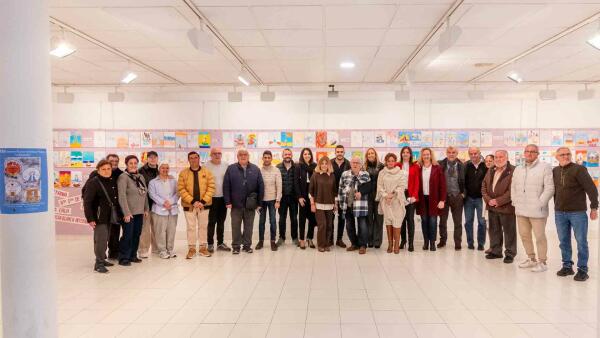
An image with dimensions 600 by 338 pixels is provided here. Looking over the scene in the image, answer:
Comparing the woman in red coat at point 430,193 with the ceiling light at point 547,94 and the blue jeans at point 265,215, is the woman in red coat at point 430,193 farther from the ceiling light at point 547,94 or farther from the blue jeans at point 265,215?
the ceiling light at point 547,94

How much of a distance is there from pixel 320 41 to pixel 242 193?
8.50 ft

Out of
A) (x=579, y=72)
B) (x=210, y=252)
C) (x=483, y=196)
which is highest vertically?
(x=579, y=72)

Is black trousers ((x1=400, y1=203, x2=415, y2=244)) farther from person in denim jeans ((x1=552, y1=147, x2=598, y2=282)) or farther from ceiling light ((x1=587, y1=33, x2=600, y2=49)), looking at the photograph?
ceiling light ((x1=587, y1=33, x2=600, y2=49))

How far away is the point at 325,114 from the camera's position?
889 centimetres

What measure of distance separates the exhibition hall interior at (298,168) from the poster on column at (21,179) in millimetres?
14

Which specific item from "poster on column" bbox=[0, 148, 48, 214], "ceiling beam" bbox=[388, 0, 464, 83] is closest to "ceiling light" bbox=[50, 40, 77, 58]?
"poster on column" bbox=[0, 148, 48, 214]

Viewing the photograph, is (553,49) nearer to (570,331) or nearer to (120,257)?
(570,331)

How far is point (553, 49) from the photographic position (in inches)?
238

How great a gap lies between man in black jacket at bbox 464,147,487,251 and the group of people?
0.02 m

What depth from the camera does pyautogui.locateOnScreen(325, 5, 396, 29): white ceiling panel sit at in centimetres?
449

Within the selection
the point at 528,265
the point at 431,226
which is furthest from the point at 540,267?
the point at 431,226

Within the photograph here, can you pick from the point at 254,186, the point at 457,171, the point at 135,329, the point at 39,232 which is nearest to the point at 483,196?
the point at 457,171

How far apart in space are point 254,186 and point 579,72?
19.2 feet

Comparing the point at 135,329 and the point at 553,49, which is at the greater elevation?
the point at 553,49
